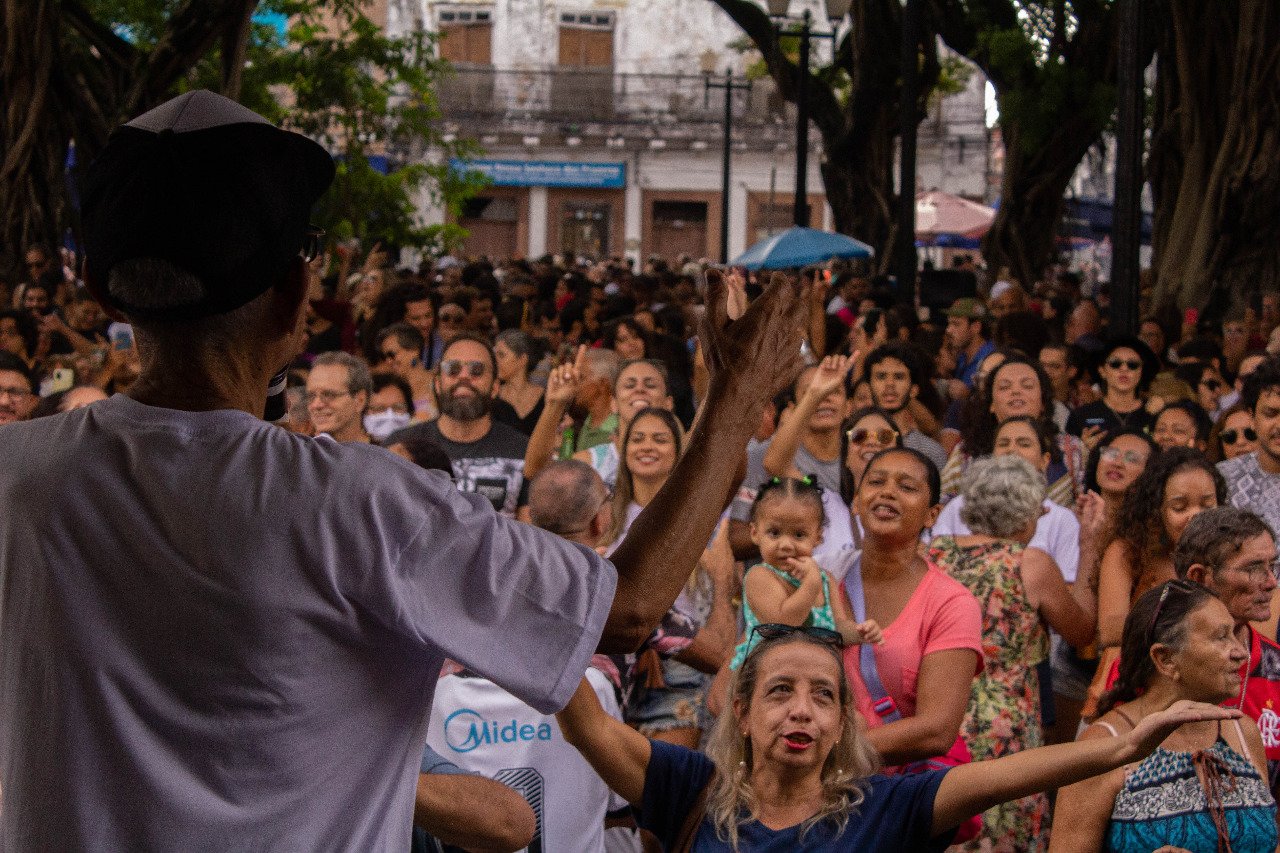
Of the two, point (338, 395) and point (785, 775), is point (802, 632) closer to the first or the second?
point (785, 775)

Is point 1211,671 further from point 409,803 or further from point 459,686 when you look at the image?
point 409,803

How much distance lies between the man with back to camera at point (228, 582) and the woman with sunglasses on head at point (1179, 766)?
2220mm

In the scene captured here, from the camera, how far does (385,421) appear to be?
7.41m

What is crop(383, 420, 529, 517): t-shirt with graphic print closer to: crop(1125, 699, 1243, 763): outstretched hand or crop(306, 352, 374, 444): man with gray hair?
crop(306, 352, 374, 444): man with gray hair

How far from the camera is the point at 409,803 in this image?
173 centimetres

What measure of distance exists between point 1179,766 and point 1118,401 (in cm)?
466

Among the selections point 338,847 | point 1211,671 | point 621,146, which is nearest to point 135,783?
point 338,847

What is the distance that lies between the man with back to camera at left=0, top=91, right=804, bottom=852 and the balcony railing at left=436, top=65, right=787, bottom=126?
4342 centimetres

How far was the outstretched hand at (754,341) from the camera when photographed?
5.82 ft

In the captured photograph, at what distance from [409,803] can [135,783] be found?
0.32m

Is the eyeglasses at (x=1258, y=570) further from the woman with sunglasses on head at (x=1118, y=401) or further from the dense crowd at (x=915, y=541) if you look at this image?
the woman with sunglasses on head at (x=1118, y=401)

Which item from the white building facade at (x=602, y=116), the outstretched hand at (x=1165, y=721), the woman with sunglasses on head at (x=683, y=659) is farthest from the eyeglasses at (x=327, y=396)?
the white building facade at (x=602, y=116)

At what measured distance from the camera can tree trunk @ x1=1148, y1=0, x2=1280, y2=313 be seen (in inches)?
516

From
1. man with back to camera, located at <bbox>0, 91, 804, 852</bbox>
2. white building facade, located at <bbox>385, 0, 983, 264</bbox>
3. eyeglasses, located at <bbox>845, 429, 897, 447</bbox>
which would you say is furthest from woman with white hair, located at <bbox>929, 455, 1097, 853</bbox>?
white building facade, located at <bbox>385, 0, 983, 264</bbox>
